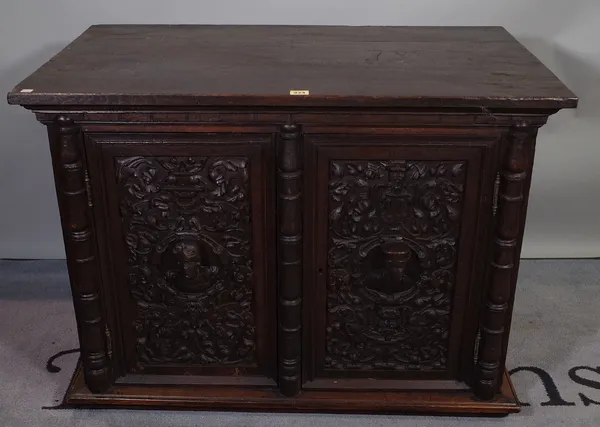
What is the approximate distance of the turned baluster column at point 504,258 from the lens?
4.47 ft

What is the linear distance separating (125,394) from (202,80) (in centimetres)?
71

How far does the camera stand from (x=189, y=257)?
1.48m

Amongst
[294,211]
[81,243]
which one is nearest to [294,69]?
[294,211]

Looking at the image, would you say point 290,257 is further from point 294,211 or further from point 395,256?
point 395,256

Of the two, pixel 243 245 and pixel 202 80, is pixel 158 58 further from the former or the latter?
pixel 243 245

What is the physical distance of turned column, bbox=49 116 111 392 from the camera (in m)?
1.37

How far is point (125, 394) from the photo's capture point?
5.38 feet

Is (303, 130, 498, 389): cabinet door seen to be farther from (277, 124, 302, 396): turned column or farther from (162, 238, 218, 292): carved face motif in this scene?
(162, 238, 218, 292): carved face motif

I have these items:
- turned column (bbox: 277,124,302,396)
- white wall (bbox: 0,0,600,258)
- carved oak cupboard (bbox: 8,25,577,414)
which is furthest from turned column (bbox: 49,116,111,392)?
white wall (bbox: 0,0,600,258)

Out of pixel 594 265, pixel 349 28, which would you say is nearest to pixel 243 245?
pixel 349 28

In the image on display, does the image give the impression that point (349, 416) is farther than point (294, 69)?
Yes

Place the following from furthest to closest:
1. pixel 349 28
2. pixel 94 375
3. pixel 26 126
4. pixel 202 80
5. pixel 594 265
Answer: pixel 594 265 < pixel 26 126 < pixel 349 28 < pixel 94 375 < pixel 202 80

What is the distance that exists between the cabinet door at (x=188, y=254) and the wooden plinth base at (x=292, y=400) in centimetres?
3

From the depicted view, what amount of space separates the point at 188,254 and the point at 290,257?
0.20 metres
